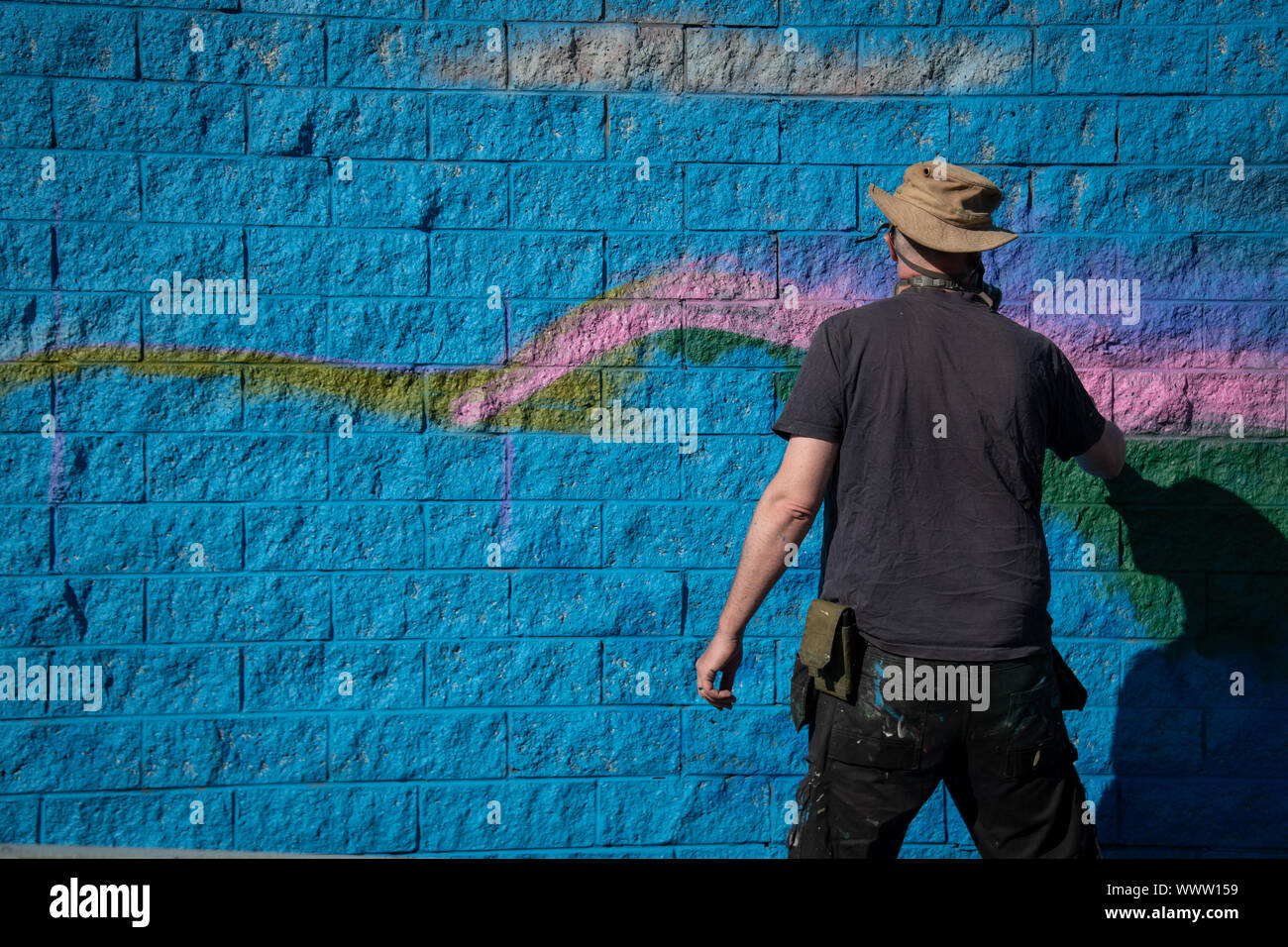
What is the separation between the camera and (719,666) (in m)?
2.34

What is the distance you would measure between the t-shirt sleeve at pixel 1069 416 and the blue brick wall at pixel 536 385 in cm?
84

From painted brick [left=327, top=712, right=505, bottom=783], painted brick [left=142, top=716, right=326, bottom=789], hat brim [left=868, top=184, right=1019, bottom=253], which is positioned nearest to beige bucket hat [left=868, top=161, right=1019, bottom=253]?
hat brim [left=868, top=184, right=1019, bottom=253]

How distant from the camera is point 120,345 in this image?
314cm

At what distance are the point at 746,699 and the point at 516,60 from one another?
88.0 inches

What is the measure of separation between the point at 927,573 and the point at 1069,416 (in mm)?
564

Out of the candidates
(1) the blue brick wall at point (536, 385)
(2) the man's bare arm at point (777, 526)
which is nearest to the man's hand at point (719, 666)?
(2) the man's bare arm at point (777, 526)

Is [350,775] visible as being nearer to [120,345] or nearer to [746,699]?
[746,699]

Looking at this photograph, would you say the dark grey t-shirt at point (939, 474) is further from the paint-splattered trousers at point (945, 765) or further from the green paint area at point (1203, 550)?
the green paint area at point (1203, 550)

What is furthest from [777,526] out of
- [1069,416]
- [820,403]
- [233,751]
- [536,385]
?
[233,751]

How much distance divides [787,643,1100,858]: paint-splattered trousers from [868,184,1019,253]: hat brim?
97cm

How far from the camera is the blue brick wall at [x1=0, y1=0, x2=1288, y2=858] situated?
10.3 ft

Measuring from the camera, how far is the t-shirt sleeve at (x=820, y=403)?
2271 millimetres

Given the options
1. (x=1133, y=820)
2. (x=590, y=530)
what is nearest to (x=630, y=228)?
(x=590, y=530)

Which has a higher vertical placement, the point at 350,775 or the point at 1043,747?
the point at 1043,747
